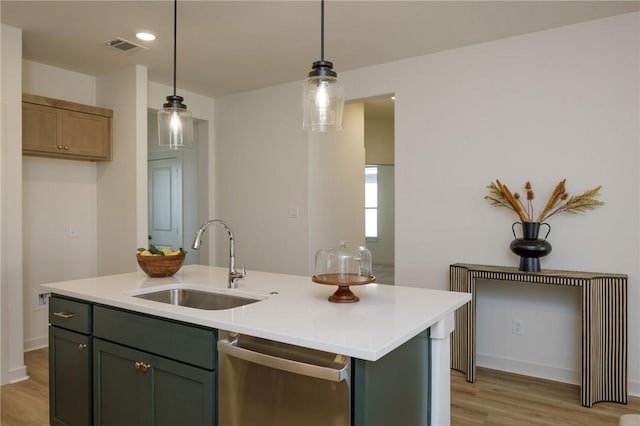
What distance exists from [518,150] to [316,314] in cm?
235

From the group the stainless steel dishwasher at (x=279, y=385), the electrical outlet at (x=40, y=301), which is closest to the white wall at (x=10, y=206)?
the electrical outlet at (x=40, y=301)

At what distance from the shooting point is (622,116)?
2977 mm

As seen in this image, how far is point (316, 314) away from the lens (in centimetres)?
173

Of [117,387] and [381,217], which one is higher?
[381,217]

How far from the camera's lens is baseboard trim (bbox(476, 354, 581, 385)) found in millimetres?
3199

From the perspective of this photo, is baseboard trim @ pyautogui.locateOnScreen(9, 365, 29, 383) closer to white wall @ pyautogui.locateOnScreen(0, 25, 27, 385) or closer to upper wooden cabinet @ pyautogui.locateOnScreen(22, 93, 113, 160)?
white wall @ pyautogui.locateOnScreen(0, 25, 27, 385)

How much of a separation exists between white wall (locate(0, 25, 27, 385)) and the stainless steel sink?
167cm

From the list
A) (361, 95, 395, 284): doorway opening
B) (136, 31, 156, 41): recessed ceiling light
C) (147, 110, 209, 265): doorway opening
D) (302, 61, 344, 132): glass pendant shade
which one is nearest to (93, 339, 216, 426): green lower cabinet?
(302, 61, 344, 132): glass pendant shade

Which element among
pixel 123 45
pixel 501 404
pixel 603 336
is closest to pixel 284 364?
pixel 501 404

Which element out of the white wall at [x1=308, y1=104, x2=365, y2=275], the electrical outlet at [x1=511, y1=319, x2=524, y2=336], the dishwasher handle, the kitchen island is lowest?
the electrical outlet at [x1=511, y1=319, x2=524, y2=336]

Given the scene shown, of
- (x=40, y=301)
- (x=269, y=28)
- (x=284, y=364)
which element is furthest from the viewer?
(x=40, y=301)

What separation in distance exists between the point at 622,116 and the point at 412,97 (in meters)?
1.52

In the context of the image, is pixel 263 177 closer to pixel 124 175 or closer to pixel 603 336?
pixel 124 175

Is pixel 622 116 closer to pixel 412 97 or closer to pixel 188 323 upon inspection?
pixel 412 97
